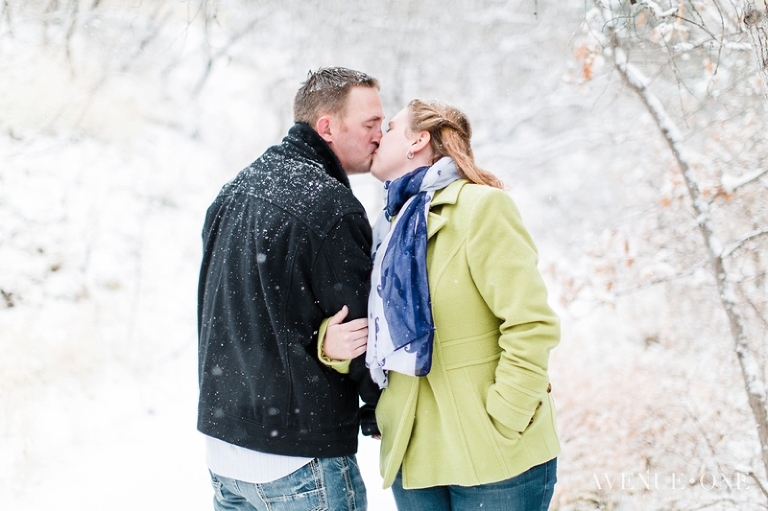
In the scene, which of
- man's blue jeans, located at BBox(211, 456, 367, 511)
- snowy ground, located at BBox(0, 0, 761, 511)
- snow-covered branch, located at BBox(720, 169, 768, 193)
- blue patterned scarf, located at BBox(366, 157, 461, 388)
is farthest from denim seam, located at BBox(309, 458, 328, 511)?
snow-covered branch, located at BBox(720, 169, 768, 193)

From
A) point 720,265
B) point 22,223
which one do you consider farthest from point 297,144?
point 22,223

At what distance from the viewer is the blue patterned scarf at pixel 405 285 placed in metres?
1.55

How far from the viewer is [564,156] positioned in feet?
32.8

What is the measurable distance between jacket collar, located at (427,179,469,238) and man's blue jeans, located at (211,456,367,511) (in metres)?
0.75

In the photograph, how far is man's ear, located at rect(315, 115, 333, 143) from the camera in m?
1.97

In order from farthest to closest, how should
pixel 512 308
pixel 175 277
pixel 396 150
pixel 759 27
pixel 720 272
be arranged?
pixel 175 277
pixel 720 272
pixel 396 150
pixel 759 27
pixel 512 308

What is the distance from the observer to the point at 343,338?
162 cm

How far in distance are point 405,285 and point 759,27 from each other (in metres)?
1.46

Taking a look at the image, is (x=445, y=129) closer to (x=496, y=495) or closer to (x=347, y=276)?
(x=347, y=276)

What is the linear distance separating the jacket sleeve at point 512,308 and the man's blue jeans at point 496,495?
0.62ft

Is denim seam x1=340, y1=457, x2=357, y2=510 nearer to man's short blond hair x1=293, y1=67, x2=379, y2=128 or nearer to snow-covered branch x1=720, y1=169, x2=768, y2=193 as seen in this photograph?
man's short blond hair x1=293, y1=67, x2=379, y2=128

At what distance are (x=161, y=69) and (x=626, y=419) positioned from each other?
7.59m

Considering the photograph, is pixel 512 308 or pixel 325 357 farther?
pixel 325 357

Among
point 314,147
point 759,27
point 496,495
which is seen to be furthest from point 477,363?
point 759,27
